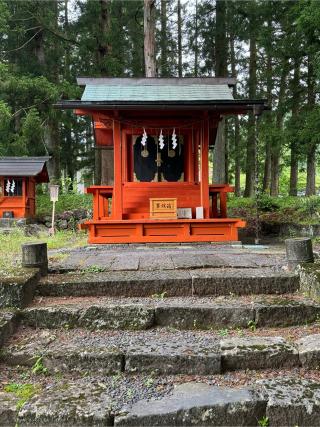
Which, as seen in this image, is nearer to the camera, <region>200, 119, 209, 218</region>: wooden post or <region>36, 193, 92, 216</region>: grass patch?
<region>200, 119, 209, 218</region>: wooden post

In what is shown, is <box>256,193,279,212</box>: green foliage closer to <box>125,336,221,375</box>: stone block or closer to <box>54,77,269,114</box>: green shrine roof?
<box>54,77,269,114</box>: green shrine roof

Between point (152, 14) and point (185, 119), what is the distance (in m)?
6.65

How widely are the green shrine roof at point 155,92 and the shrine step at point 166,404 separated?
6621mm

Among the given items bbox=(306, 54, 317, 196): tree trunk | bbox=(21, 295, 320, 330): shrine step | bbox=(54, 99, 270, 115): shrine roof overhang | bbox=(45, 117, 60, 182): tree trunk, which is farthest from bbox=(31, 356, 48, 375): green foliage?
bbox=(45, 117, 60, 182): tree trunk

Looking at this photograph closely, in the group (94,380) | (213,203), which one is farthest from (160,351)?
(213,203)

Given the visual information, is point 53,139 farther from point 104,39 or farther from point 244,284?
point 244,284

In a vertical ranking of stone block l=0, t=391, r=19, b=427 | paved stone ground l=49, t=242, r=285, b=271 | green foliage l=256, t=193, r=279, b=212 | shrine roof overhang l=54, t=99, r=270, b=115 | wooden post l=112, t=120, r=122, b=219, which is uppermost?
shrine roof overhang l=54, t=99, r=270, b=115

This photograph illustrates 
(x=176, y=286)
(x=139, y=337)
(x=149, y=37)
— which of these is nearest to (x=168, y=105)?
(x=176, y=286)

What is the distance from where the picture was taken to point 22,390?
2645 mm

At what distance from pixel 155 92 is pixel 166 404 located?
7611 mm

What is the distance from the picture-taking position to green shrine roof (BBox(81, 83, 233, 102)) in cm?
838

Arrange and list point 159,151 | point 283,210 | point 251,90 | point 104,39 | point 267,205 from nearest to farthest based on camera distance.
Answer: point 159,151
point 283,210
point 267,205
point 104,39
point 251,90

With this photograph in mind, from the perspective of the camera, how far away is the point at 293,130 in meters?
11.6

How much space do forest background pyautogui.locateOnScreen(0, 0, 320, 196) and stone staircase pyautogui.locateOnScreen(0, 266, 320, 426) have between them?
9114 mm
